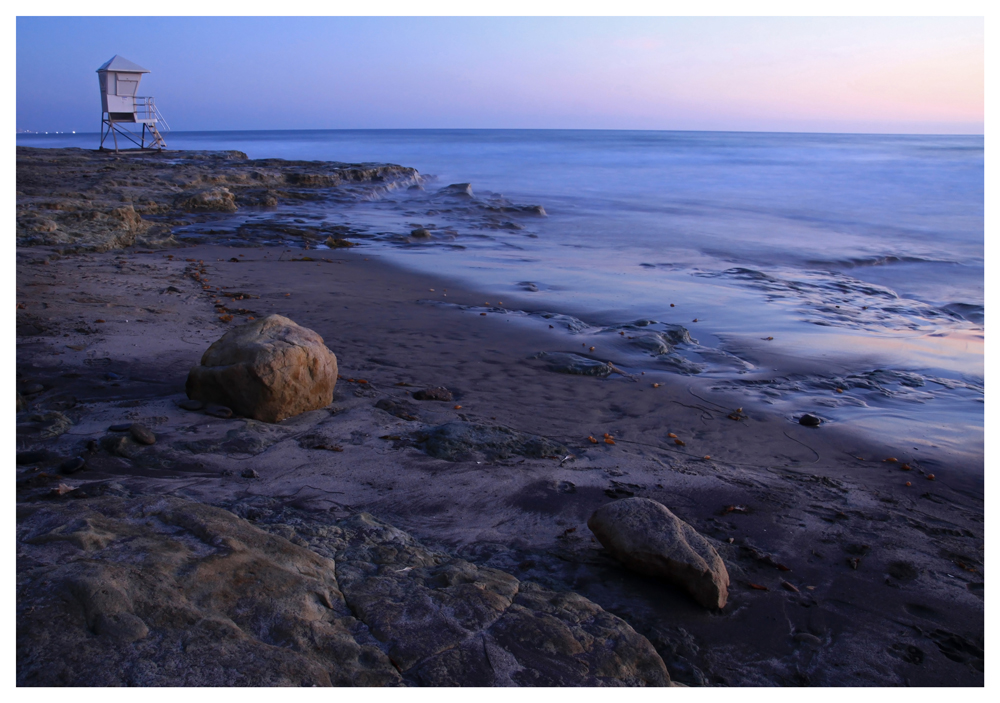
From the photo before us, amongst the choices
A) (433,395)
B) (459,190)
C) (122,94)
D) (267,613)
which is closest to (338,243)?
(433,395)

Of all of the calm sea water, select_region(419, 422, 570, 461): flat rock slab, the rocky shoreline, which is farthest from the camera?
the calm sea water

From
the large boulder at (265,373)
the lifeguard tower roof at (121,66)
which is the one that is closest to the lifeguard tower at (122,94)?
the lifeguard tower roof at (121,66)

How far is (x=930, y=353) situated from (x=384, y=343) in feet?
18.7

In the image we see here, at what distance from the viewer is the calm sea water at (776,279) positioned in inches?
207

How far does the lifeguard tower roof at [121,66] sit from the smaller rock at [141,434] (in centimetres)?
2828

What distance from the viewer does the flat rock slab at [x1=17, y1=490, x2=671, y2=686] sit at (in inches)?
64.7

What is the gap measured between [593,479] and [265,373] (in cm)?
207

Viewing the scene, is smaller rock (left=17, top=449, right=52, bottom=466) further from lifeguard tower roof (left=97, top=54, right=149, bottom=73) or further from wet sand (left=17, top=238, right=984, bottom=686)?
lifeguard tower roof (left=97, top=54, right=149, bottom=73)

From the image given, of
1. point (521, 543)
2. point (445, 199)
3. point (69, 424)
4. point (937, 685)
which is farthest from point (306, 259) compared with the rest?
→ point (445, 199)

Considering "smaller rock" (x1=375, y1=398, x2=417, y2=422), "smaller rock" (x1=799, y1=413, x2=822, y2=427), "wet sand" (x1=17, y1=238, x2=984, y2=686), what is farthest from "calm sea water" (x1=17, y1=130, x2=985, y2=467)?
"smaller rock" (x1=375, y1=398, x2=417, y2=422)

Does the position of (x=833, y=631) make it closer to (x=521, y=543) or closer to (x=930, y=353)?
(x=521, y=543)

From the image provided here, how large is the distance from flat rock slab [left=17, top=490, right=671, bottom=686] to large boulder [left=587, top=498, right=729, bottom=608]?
367mm

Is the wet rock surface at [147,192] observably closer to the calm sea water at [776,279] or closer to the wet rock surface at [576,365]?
the calm sea water at [776,279]

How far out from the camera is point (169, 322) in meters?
5.51
